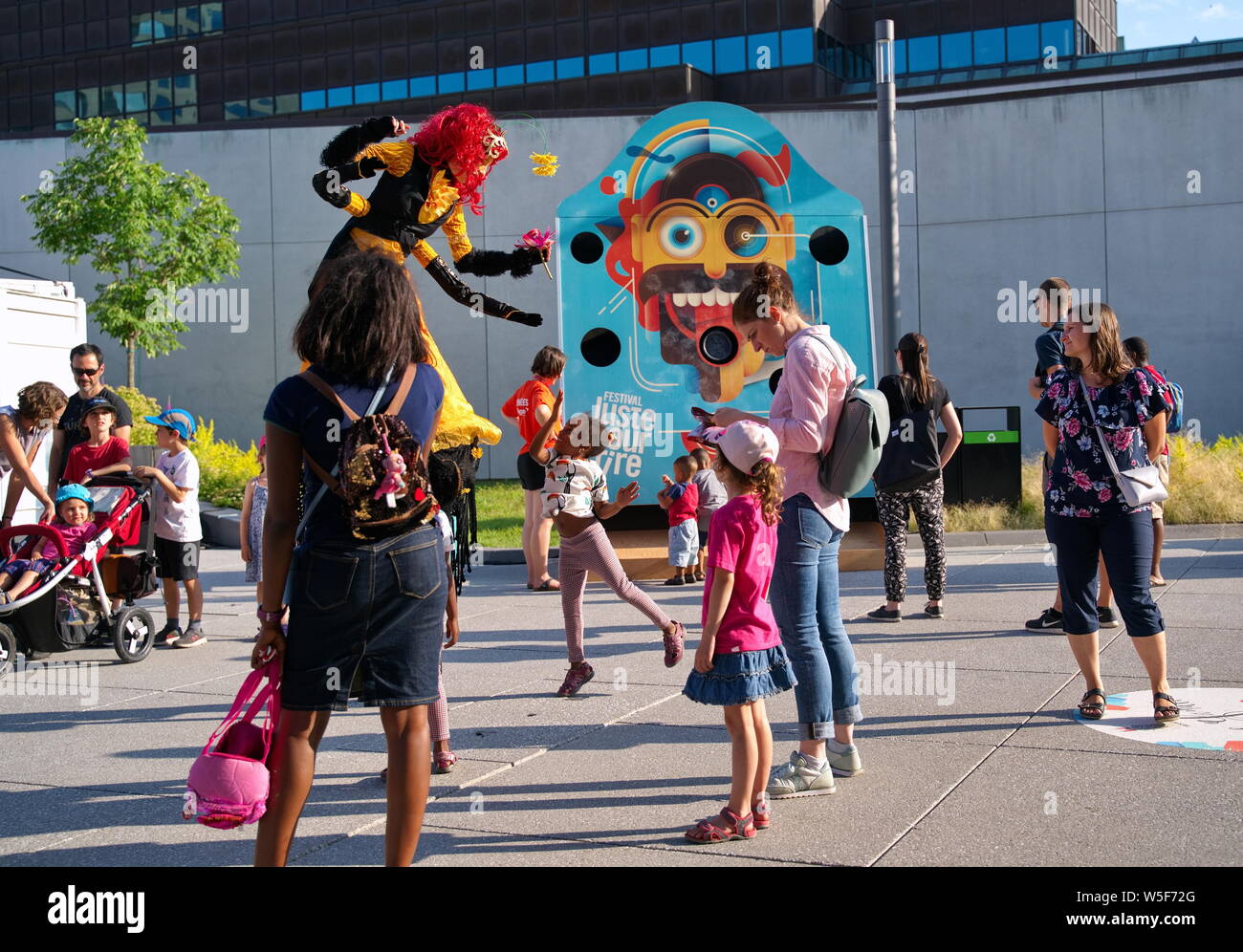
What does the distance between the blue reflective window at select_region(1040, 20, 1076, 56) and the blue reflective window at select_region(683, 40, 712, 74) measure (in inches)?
463

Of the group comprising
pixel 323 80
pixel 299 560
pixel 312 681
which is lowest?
pixel 312 681

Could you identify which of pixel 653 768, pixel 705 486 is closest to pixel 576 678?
pixel 653 768

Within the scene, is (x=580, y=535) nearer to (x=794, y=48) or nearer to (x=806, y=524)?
(x=806, y=524)

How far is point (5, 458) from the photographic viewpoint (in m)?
A: 8.07

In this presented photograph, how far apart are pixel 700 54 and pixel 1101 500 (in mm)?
39505

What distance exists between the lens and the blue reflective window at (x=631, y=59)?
42188 mm

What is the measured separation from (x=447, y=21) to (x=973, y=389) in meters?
27.6

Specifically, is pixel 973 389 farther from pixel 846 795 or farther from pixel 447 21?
pixel 447 21

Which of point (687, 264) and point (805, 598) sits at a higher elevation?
point (687, 264)

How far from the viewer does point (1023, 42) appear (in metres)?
43.0

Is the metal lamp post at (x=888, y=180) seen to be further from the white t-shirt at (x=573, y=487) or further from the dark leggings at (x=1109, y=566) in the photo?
the dark leggings at (x=1109, y=566)

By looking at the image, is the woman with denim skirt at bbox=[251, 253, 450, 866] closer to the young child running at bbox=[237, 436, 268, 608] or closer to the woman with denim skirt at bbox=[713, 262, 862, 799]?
the woman with denim skirt at bbox=[713, 262, 862, 799]

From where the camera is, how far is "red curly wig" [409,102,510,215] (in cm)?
556
